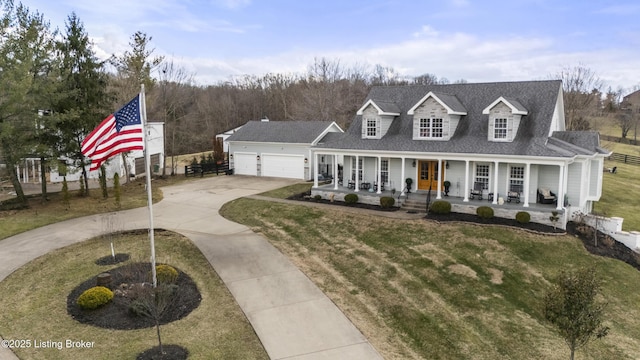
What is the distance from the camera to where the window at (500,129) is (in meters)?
22.5

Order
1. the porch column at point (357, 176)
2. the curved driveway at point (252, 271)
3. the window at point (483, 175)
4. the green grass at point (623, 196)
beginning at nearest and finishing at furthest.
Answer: the curved driveway at point (252, 271), the window at point (483, 175), the green grass at point (623, 196), the porch column at point (357, 176)

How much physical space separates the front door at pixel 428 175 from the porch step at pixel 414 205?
72.3 inches

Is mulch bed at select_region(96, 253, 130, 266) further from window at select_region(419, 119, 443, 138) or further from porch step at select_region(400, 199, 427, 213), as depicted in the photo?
window at select_region(419, 119, 443, 138)

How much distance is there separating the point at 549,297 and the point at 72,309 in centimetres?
1296

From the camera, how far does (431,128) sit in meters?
24.5

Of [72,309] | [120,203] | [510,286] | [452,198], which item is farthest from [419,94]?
[72,309]

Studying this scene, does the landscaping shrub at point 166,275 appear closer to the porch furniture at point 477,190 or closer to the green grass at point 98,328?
the green grass at point 98,328

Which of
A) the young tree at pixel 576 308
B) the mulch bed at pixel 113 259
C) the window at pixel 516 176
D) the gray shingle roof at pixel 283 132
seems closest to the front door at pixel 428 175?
the window at pixel 516 176

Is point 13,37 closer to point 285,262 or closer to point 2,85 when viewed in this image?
point 2,85

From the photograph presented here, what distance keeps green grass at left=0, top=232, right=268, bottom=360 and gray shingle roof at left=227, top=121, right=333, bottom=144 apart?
62.1ft

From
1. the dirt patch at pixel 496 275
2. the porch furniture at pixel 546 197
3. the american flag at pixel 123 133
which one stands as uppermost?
the american flag at pixel 123 133

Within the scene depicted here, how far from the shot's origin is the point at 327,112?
184 feet

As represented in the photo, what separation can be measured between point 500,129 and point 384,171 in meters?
6.95

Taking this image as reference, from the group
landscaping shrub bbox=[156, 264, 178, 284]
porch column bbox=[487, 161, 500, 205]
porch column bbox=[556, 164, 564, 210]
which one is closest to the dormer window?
porch column bbox=[487, 161, 500, 205]
